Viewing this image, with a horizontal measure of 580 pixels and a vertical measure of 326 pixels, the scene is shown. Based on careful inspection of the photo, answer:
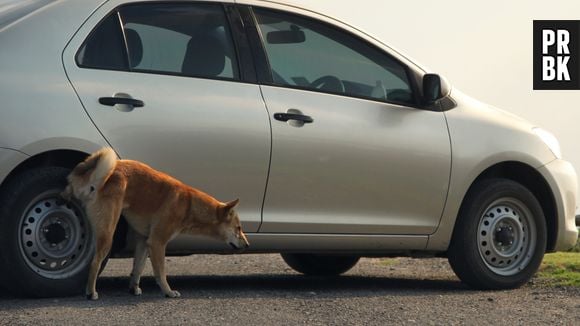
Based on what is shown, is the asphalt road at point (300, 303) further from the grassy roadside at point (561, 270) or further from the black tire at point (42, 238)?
the grassy roadside at point (561, 270)

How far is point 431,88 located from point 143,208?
2436mm

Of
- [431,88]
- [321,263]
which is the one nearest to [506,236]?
[431,88]

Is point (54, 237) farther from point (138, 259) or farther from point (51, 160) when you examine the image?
point (138, 259)

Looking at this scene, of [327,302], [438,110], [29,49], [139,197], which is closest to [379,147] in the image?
[438,110]

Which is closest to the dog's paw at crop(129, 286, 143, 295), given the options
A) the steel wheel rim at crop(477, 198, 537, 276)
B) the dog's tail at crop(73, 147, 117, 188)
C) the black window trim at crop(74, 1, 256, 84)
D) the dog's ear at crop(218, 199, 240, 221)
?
the dog's ear at crop(218, 199, 240, 221)

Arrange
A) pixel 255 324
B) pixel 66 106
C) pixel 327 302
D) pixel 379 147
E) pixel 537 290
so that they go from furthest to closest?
pixel 537 290, pixel 379 147, pixel 327 302, pixel 66 106, pixel 255 324

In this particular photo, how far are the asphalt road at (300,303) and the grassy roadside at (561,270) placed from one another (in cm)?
31

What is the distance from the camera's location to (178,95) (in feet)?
26.7

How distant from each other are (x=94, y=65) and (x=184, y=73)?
2.05 ft

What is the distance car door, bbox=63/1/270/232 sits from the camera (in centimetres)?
793

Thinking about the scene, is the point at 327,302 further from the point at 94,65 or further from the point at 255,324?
the point at 94,65

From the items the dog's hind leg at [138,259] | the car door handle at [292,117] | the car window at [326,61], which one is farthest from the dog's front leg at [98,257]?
the car window at [326,61]

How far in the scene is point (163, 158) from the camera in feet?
26.6

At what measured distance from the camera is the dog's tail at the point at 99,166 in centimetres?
761
